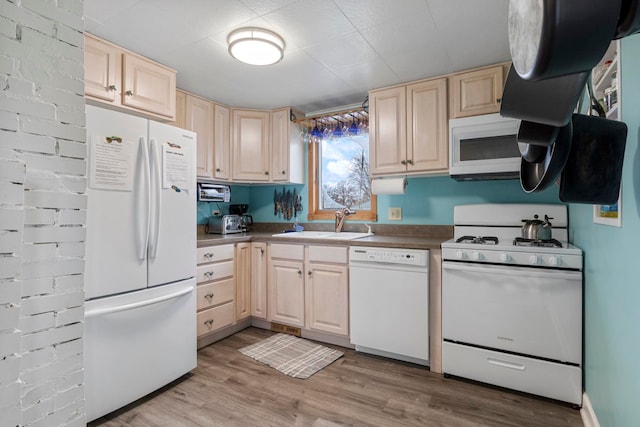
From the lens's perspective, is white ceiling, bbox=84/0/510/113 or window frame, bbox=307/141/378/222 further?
window frame, bbox=307/141/378/222

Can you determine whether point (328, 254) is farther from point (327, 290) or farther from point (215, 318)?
point (215, 318)

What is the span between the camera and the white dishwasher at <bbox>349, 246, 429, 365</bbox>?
2.29m

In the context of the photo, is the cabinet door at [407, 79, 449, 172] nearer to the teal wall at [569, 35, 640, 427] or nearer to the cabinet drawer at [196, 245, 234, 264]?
the teal wall at [569, 35, 640, 427]

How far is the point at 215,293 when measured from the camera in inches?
108

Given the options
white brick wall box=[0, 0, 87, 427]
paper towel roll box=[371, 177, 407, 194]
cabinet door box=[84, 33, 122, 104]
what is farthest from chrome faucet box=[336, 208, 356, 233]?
white brick wall box=[0, 0, 87, 427]

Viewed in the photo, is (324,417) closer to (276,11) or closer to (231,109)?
(276,11)

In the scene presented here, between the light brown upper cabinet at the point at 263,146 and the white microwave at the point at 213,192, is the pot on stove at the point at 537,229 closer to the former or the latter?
the light brown upper cabinet at the point at 263,146

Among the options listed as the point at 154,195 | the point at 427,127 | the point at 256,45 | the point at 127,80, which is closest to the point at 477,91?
the point at 427,127

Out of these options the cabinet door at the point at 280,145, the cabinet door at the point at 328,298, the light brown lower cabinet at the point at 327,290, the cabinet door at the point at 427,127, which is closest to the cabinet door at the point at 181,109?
the cabinet door at the point at 280,145

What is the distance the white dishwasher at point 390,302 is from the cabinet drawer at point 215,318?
1083mm

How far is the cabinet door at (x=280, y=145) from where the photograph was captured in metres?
3.34

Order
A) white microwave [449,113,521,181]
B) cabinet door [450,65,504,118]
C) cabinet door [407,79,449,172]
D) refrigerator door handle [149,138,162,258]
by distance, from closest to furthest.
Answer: refrigerator door handle [149,138,162,258] < white microwave [449,113,521,181] < cabinet door [450,65,504,118] < cabinet door [407,79,449,172]

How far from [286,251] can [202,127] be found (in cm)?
138

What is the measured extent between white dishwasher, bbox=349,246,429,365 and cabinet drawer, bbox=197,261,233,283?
109 cm
